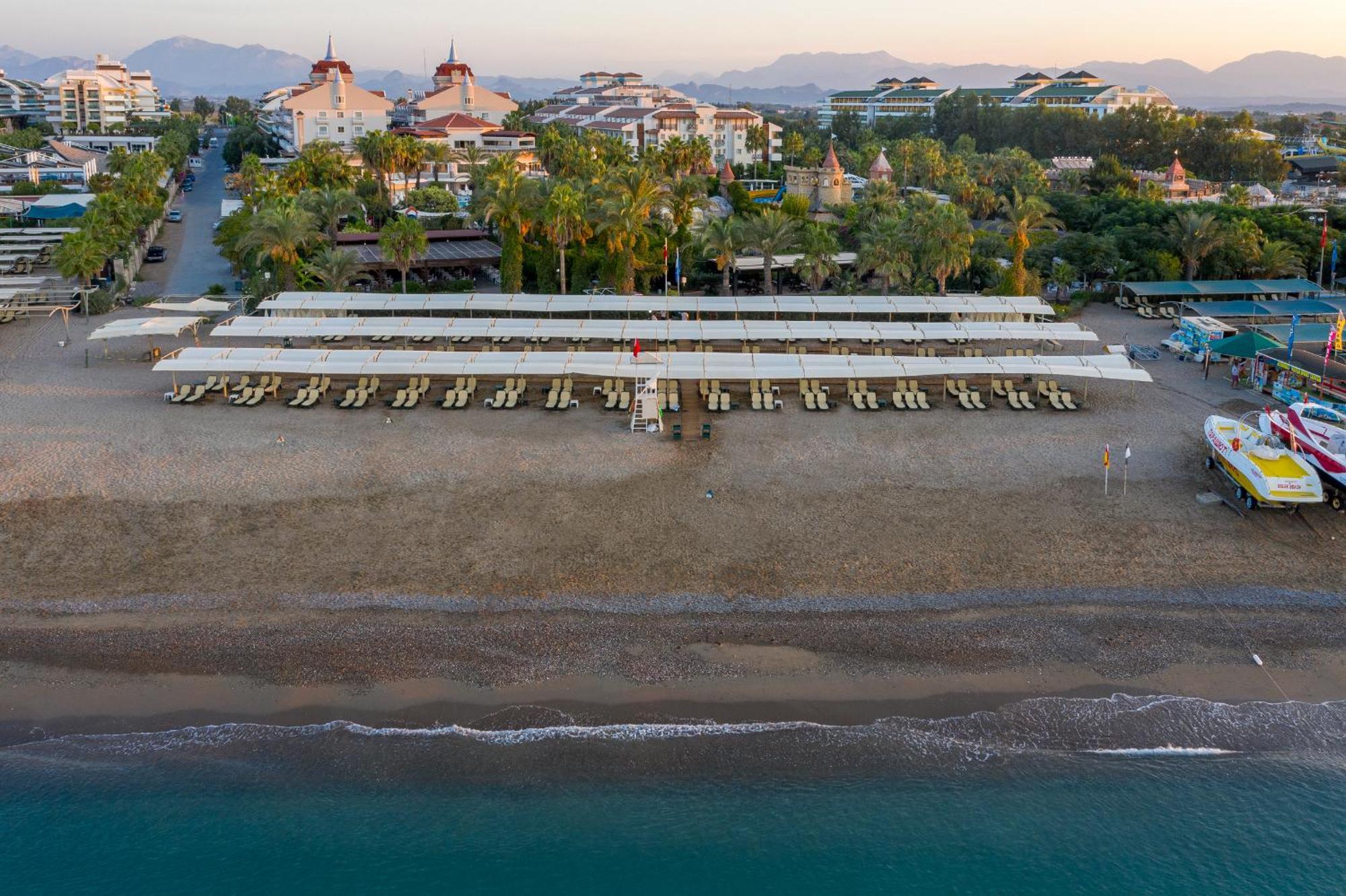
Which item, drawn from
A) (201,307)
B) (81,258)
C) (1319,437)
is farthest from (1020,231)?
(81,258)

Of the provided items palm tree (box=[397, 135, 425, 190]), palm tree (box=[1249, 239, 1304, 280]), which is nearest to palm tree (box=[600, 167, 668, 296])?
palm tree (box=[397, 135, 425, 190])

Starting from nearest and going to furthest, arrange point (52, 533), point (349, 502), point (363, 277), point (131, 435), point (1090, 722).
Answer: point (1090, 722), point (52, 533), point (349, 502), point (131, 435), point (363, 277)

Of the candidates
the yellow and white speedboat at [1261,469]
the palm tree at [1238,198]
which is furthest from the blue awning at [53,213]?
the palm tree at [1238,198]

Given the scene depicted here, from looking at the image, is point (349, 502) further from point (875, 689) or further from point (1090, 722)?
point (1090, 722)

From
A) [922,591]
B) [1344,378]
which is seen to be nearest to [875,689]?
[922,591]

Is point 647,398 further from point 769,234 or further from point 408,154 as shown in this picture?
point 408,154

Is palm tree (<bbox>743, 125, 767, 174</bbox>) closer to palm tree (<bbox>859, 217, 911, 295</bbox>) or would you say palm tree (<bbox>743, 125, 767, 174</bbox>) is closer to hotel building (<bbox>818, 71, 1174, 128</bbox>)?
hotel building (<bbox>818, 71, 1174, 128</bbox>)
